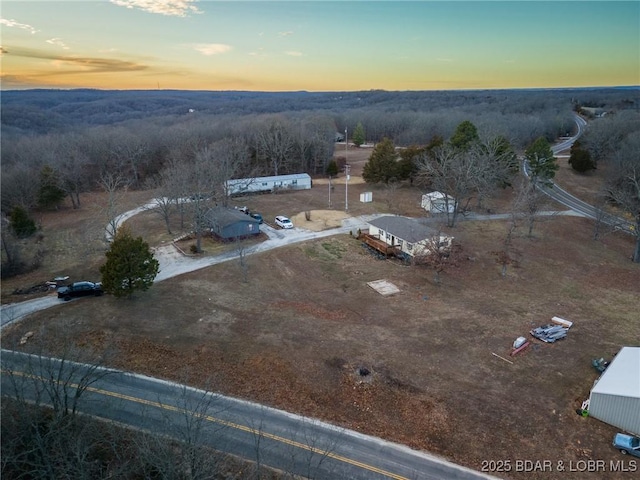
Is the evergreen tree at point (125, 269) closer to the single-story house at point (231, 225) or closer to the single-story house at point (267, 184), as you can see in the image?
the single-story house at point (231, 225)

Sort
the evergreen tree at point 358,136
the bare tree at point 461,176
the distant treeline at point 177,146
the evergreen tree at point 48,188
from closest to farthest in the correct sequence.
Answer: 1. the bare tree at point 461,176
2. the evergreen tree at point 48,188
3. the distant treeline at point 177,146
4. the evergreen tree at point 358,136

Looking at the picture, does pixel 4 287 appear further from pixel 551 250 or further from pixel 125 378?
pixel 551 250

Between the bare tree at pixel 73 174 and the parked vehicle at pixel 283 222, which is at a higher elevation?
the bare tree at pixel 73 174

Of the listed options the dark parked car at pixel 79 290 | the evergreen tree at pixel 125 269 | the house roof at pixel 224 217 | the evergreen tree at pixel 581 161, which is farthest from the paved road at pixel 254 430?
the evergreen tree at pixel 581 161

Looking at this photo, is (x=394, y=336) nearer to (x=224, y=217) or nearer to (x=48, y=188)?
(x=224, y=217)

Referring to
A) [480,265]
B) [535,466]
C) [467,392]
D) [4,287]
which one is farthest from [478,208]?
[4,287]
